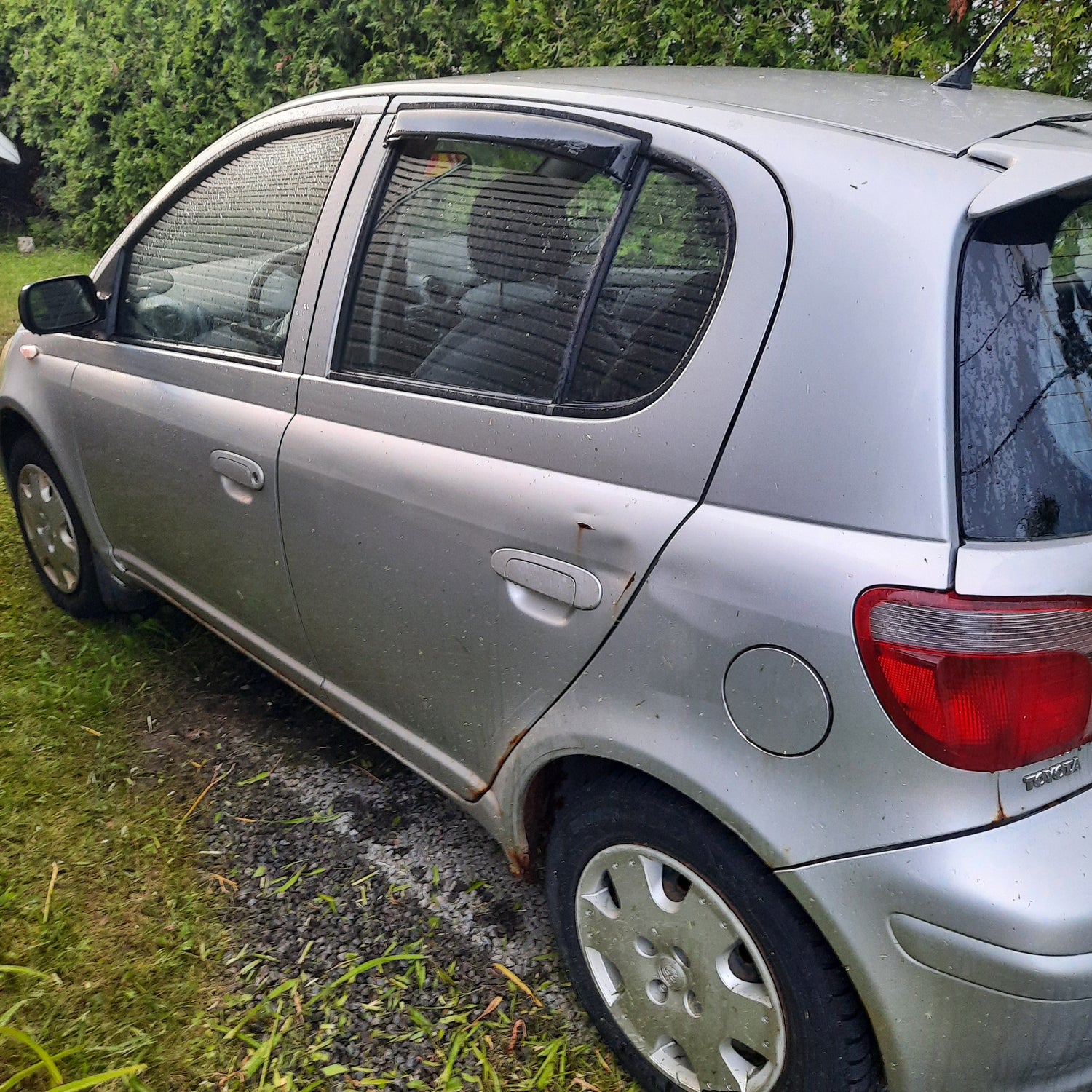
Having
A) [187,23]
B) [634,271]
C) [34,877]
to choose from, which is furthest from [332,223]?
[187,23]

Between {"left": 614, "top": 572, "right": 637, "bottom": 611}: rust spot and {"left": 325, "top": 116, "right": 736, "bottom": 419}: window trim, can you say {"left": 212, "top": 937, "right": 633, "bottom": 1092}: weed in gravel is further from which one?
{"left": 325, "top": 116, "right": 736, "bottom": 419}: window trim

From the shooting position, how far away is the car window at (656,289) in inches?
60.6

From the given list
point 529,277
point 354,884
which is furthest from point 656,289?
point 354,884

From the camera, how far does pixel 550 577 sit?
1645mm

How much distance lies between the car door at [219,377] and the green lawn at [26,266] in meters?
5.79

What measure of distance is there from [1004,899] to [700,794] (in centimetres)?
43

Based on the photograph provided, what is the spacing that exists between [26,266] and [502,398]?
9.97 meters

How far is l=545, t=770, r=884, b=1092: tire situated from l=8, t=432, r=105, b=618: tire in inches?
87.2

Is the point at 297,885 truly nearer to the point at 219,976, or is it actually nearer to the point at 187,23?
the point at 219,976

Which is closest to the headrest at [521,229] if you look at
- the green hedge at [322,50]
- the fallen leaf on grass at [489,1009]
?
the fallen leaf on grass at [489,1009]

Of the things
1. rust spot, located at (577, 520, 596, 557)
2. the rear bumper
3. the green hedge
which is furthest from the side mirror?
the rear bumper

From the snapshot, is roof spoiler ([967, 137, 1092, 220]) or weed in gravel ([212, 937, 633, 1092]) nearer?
roof spoiler ([967, 137, 1092, 220])

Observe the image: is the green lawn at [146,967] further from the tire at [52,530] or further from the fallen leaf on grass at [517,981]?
the tire at [52,530]

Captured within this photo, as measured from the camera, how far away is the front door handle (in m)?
1.59
